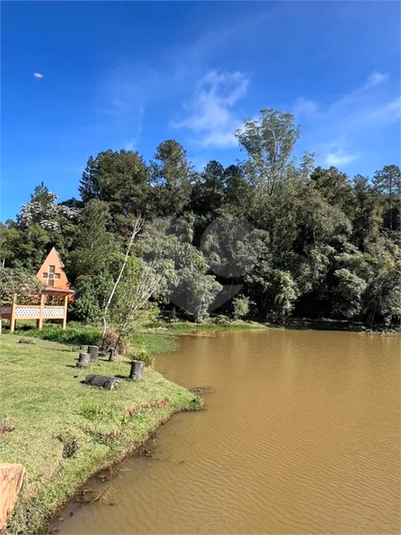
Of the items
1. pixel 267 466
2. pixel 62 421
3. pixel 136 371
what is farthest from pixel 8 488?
pixel 136 371

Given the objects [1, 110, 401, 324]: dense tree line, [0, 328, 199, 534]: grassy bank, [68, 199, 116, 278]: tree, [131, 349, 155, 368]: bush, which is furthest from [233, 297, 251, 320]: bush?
[0, 328, 199, 534]: grassy bank

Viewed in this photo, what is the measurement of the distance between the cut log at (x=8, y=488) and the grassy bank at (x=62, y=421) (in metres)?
0.09

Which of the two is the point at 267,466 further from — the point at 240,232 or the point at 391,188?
the point at 391,188

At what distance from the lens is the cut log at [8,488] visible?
3.30 m

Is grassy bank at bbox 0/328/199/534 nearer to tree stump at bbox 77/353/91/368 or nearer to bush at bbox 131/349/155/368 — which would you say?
tree stump at bbox 77/353/91/368

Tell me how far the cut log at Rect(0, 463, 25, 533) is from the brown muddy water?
1.76ft

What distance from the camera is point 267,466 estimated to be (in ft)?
17.2

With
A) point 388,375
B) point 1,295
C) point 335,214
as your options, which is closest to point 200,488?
point 388,375

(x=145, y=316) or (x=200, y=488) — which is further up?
(x=145, y=316)

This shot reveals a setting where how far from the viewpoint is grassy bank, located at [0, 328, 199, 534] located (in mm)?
3971

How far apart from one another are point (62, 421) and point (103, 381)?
1.95 meters

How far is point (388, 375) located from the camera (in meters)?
11.2

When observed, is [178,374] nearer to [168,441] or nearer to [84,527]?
[168,441]

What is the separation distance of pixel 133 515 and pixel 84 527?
50cm
